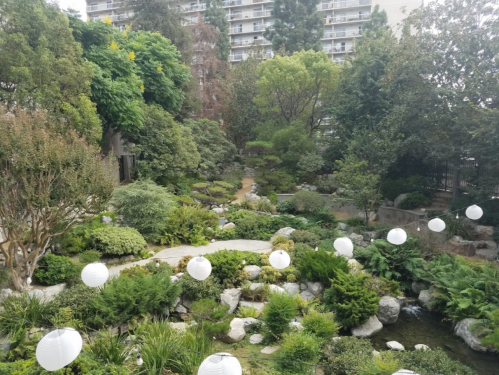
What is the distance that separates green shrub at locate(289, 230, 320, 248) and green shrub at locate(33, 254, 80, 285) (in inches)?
239

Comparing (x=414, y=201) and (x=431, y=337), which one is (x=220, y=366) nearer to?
(x=431, y=337)

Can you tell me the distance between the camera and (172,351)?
213 inches

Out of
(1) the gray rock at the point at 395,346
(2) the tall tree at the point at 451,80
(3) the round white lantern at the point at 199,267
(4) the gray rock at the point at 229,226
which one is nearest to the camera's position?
(3) the round white lantern at the point at 199,267

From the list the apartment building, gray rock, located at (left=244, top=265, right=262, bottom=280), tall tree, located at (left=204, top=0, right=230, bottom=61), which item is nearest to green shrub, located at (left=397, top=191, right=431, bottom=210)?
gray rock, located at (left=244, top=265, right=262, bottom=280)

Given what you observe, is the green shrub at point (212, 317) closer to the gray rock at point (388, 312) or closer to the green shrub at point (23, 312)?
the green shrub at point (23, 312)

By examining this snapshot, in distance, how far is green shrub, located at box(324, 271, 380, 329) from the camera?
23.2 ft

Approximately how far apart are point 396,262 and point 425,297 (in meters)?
1.13

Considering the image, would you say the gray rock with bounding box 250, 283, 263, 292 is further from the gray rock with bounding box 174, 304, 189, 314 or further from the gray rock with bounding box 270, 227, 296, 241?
the gray rock with bounding box 270, 227, 296, 241

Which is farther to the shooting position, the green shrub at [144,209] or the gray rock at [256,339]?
the green shrub at [144,209]

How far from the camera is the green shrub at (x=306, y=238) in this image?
35.2 ft

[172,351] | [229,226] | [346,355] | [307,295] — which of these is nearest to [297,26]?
[229,226]

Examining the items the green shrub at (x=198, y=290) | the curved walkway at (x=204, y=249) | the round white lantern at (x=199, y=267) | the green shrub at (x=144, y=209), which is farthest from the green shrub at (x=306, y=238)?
the round white lantern at (x=199, y=267)

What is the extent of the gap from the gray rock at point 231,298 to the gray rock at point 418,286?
4.55 metres

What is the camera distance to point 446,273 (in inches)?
328
